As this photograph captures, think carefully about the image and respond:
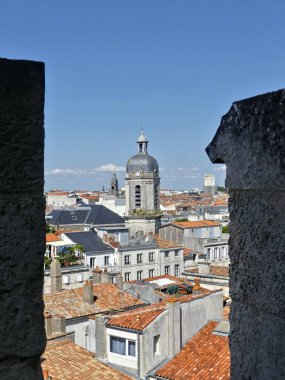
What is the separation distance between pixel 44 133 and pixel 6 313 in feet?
2.26

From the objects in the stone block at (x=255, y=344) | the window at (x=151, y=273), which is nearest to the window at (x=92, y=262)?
the window at (x=151, y=273)

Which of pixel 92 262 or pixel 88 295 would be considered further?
pixel 92 262

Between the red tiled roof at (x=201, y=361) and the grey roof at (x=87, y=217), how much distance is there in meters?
48.1

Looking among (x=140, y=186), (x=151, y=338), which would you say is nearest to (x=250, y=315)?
(x=151, y=338)

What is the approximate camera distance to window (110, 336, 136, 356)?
17828mm

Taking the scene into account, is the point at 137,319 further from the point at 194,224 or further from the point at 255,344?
the point at 194,224

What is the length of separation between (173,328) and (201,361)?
6.21 feet

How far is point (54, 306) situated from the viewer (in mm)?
25062

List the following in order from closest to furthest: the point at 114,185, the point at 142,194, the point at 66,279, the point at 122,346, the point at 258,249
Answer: the point at 258,249
the point at 122,346
the point at 66,279
the point at 142,194
the point at 114,185

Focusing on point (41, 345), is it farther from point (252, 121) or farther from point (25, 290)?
point (252, 121)

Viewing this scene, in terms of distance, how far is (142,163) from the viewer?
69312mm

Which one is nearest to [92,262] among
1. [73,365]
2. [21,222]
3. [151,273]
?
[151,273]

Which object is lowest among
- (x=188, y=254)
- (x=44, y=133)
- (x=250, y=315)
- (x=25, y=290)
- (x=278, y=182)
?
(x=188, y=254)

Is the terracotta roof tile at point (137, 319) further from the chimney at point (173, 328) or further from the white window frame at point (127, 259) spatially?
the white window frame at point (127, 259)
